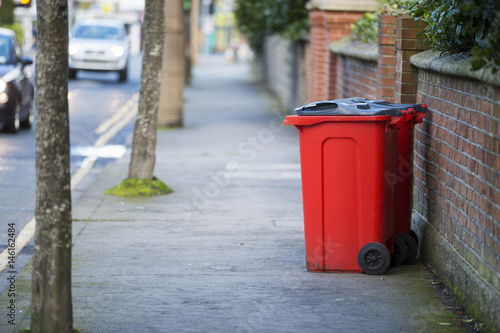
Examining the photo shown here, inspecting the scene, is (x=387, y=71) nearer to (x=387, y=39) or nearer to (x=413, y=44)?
(x=387, y=39)

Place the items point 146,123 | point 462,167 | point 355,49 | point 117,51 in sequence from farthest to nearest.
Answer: point 117,51, point 355,49, point 146,123, point 462,167

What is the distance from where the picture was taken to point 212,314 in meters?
5.06

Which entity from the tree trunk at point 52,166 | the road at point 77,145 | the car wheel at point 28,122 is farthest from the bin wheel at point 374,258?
the car wheel at point 28,122

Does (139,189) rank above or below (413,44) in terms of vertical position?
below

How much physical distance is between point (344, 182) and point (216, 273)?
1.15 meters

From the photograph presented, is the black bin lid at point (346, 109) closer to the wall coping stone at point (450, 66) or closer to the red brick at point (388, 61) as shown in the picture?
the wall coping stone at point (450, 66)

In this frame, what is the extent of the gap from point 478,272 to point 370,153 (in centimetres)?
116

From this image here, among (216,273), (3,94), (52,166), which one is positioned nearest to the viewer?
(52,166)

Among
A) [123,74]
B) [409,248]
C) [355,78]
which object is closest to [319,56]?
[355,78]

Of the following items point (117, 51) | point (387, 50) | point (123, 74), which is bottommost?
point (123, 74)

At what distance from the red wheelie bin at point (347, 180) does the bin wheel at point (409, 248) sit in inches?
15.0

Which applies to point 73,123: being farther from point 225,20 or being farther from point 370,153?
point 225,20

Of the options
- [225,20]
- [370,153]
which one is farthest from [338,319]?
[225,20]

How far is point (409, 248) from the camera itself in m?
6.34
